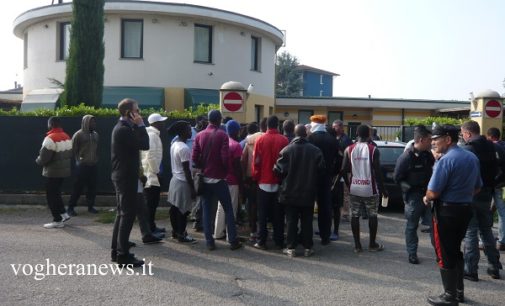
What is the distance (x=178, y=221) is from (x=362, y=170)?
3005mm

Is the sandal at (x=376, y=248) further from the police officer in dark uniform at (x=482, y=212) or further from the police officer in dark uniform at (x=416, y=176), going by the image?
the police officer in dark uniform at (x=482, y=212)

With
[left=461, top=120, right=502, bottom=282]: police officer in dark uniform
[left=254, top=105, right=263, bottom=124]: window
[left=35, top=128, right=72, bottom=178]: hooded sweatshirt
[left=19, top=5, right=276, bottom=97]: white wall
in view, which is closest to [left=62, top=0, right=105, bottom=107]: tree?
[left=19, top=5, right=276, bottom=97]: white wall

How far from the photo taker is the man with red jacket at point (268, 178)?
24.5 feet

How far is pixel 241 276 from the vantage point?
20.3 ft

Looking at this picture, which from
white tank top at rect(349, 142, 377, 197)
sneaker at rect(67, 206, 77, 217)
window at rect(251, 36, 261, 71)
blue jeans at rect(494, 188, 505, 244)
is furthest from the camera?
window at rect(251, 36, 261, 71)

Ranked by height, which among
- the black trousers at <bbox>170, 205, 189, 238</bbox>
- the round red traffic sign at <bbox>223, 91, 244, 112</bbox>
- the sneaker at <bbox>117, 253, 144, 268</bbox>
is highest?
the round red traffic sign at <bbox>223, 91, 244, 112</bbox>

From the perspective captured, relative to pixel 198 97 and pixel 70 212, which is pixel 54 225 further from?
pixel 198 97

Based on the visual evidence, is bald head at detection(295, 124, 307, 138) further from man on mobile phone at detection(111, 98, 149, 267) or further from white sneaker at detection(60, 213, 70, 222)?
white sneaker at detection(60, 213, 70, 222)

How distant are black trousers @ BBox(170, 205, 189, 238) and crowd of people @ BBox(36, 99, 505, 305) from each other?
2 centimetres

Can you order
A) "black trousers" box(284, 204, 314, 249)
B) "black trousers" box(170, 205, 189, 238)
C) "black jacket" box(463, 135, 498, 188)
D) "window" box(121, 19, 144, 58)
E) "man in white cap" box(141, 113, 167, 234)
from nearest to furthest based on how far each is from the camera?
1. "black jacket" box(463, 135, 498, 188)
2. "black trousers" box(284, 204, 314, 249)
3. "black trousers" box(170, 205, 189, 238)
4. "man in white cap" box(141, 113, 167, 234)
5. "window" box(121, 19, 144, 58)

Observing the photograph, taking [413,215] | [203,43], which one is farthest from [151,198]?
[203,43]

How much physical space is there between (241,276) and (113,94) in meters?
16.5

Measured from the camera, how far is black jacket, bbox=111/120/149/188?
A: 6.39 m

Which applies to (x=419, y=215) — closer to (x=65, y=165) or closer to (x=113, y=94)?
(x=65, y=165)
